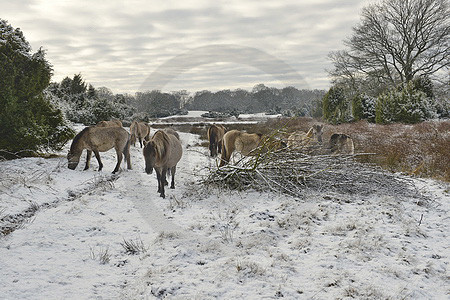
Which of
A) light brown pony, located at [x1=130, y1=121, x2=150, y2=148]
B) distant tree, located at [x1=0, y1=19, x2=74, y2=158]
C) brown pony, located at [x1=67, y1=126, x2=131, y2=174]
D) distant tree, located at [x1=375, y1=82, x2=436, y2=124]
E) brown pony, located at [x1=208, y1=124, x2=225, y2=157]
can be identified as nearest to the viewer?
distant tree, located at [x1=0, y1=19, x2=74, y2=158]

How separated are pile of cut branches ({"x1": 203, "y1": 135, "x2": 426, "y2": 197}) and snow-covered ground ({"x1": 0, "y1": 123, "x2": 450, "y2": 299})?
1.08 ft

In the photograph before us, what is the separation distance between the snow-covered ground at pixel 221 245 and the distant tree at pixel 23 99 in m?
2.71

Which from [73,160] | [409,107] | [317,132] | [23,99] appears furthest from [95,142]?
[409,107]

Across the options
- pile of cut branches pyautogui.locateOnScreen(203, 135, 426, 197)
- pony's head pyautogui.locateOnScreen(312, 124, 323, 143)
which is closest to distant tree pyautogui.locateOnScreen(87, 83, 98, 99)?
pony's head pyautogui.locateOnScreen(312, 124, 323, 143)

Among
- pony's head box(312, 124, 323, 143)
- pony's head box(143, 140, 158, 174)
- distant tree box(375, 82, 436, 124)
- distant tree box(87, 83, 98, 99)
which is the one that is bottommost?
pony's head box(143, 140, 158, 174)

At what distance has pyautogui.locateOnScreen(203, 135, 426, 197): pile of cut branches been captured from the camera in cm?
625

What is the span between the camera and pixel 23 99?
336 inches

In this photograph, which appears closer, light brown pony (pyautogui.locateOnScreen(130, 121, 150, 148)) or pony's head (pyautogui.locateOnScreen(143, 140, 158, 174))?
pony's head (pyautogui.locateOnScreen(143, 140, 158, 174))

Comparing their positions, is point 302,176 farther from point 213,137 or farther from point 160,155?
point 213,137

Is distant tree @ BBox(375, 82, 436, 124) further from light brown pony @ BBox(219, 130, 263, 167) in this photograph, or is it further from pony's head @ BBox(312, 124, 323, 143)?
light brown pony @ BBox(219, 130, 263, 167)

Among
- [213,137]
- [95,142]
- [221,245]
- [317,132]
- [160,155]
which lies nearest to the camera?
[221,245]

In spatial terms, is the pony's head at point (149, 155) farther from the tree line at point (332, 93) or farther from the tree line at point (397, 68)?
the tree line at point (397, 68)

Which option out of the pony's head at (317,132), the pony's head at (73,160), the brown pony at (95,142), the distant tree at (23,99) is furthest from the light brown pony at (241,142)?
the distant tree at (23,99)

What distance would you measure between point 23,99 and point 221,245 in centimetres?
832
